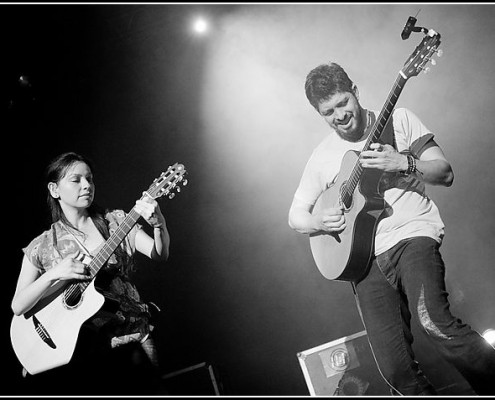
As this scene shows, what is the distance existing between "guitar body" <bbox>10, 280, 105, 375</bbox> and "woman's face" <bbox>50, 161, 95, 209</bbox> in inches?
22.0

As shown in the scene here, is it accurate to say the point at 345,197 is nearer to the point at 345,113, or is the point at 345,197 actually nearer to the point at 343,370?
the point at 345,113

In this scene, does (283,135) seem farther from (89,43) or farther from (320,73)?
(89,43)

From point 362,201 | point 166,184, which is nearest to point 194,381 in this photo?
point 166,184

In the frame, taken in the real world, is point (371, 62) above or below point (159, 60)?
below

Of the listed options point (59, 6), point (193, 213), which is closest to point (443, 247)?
point (193, 213)

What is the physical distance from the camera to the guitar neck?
91.8 inches

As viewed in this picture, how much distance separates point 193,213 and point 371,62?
1949 millimetres

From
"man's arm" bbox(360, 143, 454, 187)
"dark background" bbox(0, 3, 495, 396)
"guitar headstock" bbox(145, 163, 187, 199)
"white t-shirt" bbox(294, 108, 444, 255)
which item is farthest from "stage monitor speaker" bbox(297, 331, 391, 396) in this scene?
"guitar headstock" bbox(145, 163, 187, 199)

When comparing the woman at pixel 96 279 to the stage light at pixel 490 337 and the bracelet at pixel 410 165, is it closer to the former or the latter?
the bracelet at pixel 410 165

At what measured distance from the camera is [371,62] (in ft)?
11.6

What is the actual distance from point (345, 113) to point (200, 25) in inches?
75.7

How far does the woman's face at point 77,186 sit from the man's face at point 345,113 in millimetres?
1617

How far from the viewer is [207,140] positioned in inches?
156

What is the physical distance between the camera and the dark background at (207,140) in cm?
374
